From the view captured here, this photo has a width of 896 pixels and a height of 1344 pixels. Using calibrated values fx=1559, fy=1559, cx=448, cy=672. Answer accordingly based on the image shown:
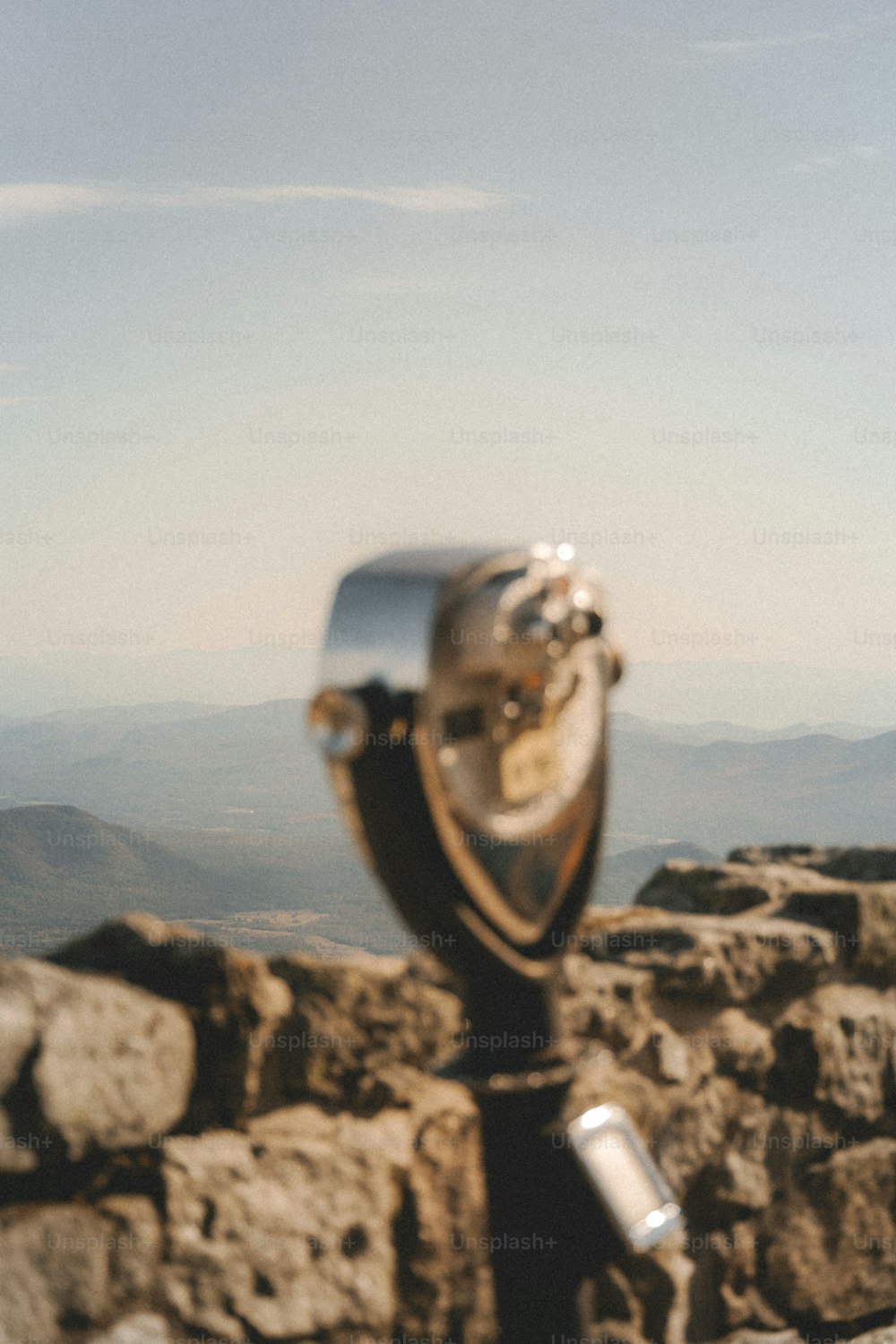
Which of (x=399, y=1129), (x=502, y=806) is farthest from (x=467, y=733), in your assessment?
(x=399, y=1129)

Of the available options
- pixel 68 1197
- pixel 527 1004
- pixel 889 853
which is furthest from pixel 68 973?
pixel 889 853

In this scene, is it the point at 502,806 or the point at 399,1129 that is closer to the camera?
the point at 502,806

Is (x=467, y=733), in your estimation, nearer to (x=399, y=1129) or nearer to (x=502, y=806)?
(x=502, y=806)

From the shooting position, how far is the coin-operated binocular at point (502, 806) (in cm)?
166

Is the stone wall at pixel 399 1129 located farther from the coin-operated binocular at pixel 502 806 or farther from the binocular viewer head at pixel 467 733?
the binocular viewer head at pixel 467 733

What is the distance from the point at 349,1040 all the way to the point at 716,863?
1.19 meters

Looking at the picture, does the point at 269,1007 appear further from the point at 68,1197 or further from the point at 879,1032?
the point at 879,1032

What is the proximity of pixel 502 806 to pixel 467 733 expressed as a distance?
12cm

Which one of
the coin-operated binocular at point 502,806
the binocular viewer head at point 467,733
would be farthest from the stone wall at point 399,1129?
the binocular viewer head at point 467,733

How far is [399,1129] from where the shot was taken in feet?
7.01

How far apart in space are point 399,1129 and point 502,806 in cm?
61

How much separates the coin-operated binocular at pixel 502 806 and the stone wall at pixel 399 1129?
0.30ft

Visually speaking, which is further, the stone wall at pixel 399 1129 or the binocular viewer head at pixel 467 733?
the stone wall at pixel 399 1129

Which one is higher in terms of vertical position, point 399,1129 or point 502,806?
point 502,806
